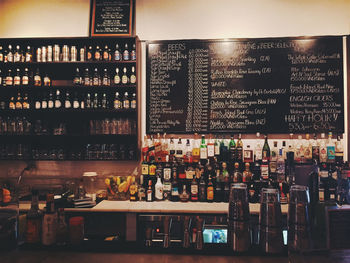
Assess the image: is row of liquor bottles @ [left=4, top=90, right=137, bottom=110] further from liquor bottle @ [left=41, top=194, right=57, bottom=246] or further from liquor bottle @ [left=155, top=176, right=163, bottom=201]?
liquor bottle @ [left=41, top=194, right=57, bottom=246]

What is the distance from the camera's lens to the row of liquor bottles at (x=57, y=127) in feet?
11.6

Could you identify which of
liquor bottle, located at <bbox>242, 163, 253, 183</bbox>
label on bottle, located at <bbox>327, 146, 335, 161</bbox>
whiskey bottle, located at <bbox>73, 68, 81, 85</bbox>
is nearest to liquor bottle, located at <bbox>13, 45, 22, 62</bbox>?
whiskey bottle, located at <bbox>73, 68, 81, 85</bbox>

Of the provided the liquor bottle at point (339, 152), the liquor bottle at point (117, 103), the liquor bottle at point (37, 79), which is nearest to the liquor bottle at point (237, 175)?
the liquor bottle at point (339, 152)

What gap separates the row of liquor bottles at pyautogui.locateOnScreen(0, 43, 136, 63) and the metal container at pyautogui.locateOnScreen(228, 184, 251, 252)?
8.65 feet

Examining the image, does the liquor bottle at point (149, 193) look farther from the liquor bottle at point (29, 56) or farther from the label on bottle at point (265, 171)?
the liquor bottle at point (29, 56)

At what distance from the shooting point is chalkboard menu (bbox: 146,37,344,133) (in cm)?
358

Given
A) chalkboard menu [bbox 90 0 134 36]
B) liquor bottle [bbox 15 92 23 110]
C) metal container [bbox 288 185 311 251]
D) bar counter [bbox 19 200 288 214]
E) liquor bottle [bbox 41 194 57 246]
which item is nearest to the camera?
metal container [bbox 288 185 311 251]

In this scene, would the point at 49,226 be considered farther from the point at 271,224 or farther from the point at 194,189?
the point at 194,189

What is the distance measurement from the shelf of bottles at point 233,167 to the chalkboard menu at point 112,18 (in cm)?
157

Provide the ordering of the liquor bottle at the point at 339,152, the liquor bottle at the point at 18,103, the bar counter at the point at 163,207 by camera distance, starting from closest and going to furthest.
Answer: the bar counter at the point at 163,207 → the liquor bottle at the point at 339,152 → the liquor bottle at the point at 18,103

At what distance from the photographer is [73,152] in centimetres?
356

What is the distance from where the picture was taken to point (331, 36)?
3.58 metres

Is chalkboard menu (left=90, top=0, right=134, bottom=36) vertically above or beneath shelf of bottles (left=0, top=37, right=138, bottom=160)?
above

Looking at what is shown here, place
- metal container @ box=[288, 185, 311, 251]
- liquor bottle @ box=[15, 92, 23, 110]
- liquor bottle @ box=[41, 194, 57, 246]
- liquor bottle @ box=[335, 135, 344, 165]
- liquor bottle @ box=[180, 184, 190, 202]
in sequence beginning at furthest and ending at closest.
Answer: liquor bottle @ box=[15, 92, 23, 110] < liquor bottle @ box=[335, 135, 344, 165] < liquor bottle @ box=[180, 184, 190, 202] < liquor bottle @ box=[41, 194, 57, 246] < metal container @ box=[288, 185, 311, 251]
